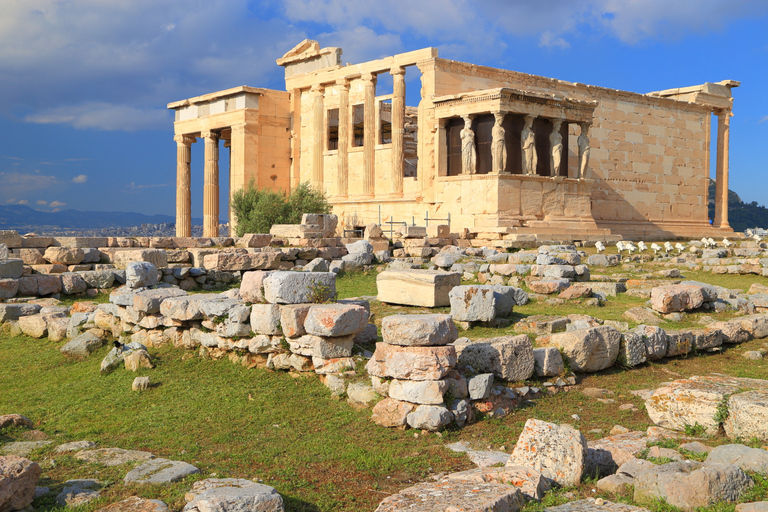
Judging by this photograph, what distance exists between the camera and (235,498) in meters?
4.02

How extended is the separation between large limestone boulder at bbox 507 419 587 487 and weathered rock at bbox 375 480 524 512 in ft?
2.07

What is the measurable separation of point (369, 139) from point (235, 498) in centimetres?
2463

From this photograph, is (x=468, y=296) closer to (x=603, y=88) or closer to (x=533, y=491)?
(x=533, y=491)

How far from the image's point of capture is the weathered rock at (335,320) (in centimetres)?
704

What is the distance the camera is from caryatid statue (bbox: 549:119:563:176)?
2342 centimetres

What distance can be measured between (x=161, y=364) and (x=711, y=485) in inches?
249

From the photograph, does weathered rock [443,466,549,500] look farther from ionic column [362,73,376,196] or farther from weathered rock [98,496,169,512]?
ionic column [362,73,376,196]

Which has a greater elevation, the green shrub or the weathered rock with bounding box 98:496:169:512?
the green shrub

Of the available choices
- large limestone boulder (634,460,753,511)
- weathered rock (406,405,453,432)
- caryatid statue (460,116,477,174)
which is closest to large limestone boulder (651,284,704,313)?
weathered rock (406,405,453,432)

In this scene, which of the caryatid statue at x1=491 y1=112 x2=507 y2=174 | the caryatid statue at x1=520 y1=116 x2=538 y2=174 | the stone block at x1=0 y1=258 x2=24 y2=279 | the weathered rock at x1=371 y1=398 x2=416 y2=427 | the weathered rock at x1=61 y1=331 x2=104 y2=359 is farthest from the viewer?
the caryatid statue at x1=520 y1=116 x2=538 y2=174

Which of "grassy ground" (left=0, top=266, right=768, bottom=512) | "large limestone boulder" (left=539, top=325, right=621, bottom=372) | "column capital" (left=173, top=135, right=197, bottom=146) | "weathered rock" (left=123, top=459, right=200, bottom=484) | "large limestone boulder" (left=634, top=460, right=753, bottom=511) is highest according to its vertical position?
"column capital" (left=173, top=135, right=197, bottom=146)

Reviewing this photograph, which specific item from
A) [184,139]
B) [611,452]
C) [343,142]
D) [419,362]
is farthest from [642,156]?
[611,452]

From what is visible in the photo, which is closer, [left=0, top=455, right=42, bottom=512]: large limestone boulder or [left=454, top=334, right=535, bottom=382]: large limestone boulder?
[left=0, top=455, right=42, bottom=512]: large limestone boulder

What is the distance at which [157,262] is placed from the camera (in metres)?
13.9
